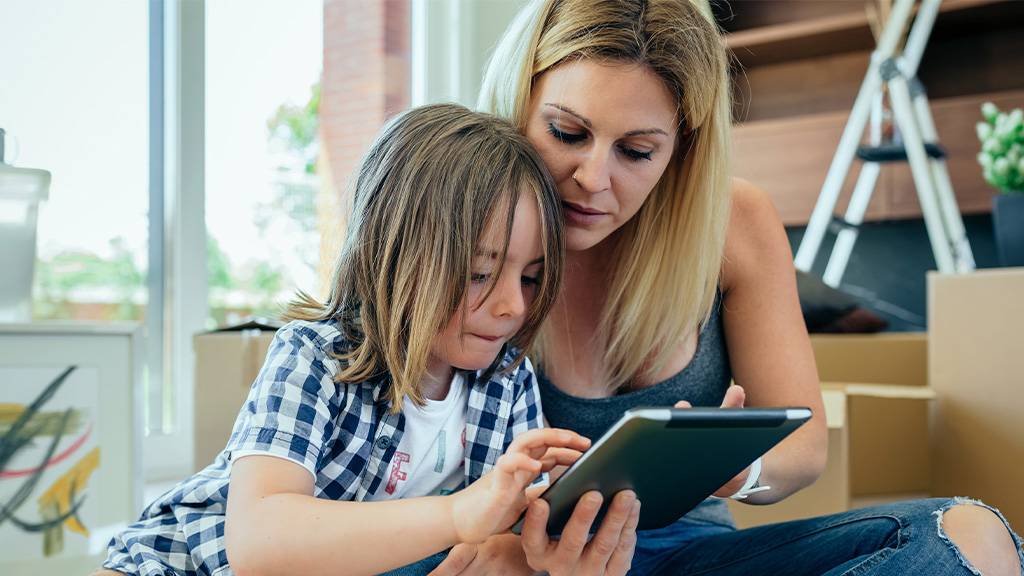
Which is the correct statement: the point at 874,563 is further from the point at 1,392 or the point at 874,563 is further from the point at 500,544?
the point at 1,392

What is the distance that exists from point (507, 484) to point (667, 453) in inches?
4.7

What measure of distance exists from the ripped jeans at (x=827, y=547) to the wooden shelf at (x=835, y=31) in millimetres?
1594

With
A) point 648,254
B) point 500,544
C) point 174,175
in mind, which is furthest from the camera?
point 174,175

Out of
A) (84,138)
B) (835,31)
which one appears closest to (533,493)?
(84,138)

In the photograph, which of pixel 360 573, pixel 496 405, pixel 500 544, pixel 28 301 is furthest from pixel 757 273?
pixel 28 301

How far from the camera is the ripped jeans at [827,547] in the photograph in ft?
2.62

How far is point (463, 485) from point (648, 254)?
35 cm

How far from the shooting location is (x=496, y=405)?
97cm

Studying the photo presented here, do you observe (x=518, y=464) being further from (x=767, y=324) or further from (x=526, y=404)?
(x=767, y=324)

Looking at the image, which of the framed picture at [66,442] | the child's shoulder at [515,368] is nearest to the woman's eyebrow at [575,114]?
the child's shoulder at [515,368]

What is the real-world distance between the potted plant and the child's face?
1370mm

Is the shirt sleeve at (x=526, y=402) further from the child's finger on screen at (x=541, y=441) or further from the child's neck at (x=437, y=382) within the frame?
the child's finger on screen at (x=541, y=441)

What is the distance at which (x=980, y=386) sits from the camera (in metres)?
1.70

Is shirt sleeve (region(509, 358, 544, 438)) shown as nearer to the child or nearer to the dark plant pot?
the child
